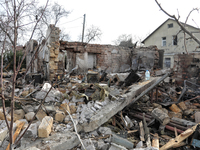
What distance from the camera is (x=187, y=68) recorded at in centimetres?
604

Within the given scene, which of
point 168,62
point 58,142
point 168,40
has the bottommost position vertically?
point 58,142

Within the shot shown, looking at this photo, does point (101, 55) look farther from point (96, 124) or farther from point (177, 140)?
point (177, 140)

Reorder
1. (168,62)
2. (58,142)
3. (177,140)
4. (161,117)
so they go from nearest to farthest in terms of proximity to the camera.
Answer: (58,142)
(177,140)
(161,117)
(168,62)

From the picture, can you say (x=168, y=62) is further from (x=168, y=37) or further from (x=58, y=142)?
(x=58, y=142)

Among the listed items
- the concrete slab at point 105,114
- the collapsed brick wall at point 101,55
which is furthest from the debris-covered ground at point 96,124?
the collapsed brick wall at point 101,55

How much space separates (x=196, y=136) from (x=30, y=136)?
3.14 meters

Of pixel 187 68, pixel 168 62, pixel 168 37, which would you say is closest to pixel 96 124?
pixel 187 68

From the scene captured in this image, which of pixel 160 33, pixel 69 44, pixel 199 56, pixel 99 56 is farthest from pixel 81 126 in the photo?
pixel 160 33

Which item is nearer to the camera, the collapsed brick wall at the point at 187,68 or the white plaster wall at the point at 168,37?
the collapsed brick wall at the point at 187,68

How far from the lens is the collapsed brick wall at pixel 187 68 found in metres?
5.80

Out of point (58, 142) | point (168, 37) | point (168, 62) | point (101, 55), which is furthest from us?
point (168, 37)

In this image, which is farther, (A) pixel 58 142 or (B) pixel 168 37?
(B) pixel 168 37

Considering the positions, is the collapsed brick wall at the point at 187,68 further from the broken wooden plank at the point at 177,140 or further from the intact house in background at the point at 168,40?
the intact house in background at the point at 168,40

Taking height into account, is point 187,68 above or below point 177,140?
above
